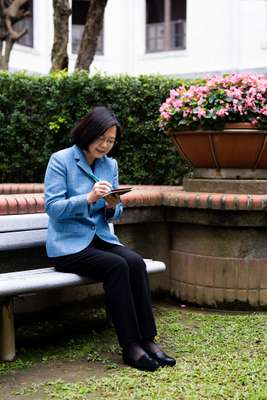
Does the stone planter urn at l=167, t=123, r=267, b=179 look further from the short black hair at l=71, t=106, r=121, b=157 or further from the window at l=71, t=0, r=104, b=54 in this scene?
the window at l=71, t=0, r=104, b=54

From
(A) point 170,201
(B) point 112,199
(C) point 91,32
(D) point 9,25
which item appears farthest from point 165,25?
(B) point 112,199

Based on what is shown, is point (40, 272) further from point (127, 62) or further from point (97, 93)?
point (127, 62)

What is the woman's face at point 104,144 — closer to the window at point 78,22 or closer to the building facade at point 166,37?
the building facade at point 166,37


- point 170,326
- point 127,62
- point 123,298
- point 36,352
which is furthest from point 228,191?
Answer: point 127,62

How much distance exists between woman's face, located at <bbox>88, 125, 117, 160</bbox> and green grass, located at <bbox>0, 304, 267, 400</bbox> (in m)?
1.20

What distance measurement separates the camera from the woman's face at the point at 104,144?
368 centimetres

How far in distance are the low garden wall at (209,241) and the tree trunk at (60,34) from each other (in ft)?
13.5

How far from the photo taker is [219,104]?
475cm

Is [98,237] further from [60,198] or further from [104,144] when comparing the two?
[104,144]

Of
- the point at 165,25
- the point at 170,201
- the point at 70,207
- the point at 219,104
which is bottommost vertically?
the point at 170,201

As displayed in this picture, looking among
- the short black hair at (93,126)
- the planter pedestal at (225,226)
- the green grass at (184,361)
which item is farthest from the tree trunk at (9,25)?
the green grass at (184,361)

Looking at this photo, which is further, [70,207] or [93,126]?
[93,126]

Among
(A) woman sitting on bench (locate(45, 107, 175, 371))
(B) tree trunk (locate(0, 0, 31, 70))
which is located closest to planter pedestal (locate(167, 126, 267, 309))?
(A) woman sitting on bench (locate(45, 107, 175, 371))

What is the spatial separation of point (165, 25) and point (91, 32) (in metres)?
11.1
